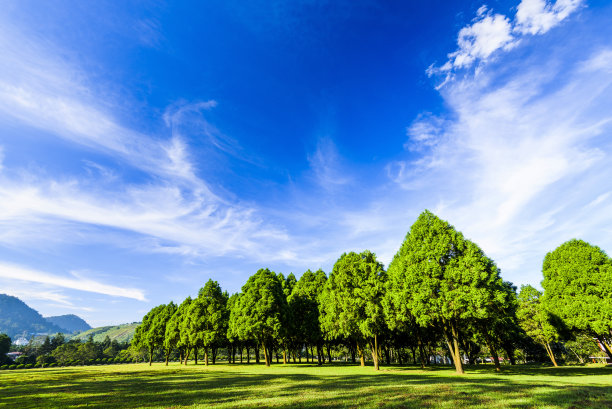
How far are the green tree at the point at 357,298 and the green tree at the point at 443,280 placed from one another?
449cm

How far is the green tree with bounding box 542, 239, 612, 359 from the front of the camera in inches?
1251

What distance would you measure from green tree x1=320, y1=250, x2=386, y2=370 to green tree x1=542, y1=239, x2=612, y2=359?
22504mm

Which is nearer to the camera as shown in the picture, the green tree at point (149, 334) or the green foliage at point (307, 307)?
the green foliage at point (307, 307)

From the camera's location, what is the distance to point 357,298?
38844mm

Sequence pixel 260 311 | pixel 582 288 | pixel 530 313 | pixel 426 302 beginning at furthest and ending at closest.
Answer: pixel 530 313 < pixel 260 311 < pixel 582 288 < pixel 426 302

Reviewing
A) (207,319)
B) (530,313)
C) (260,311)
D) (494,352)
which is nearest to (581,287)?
(494,352)

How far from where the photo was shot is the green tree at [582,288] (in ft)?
104

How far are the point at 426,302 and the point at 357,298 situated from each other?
1096 cm

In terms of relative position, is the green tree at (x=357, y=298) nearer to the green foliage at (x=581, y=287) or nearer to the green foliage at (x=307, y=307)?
the green foliage at (x=307, y=307)

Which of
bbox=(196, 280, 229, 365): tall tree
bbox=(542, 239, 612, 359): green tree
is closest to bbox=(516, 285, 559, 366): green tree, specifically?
bbox=(542, 239, 612, 359): green tree

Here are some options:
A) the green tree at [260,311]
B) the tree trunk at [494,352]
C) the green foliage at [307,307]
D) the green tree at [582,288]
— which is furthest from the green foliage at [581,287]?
the green tree at [260,311]

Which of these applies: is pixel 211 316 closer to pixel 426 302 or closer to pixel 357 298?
pixel 357 298

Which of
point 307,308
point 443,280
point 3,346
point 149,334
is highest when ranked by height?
point 443,280

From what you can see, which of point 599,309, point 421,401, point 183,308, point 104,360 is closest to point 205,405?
point 421,401
